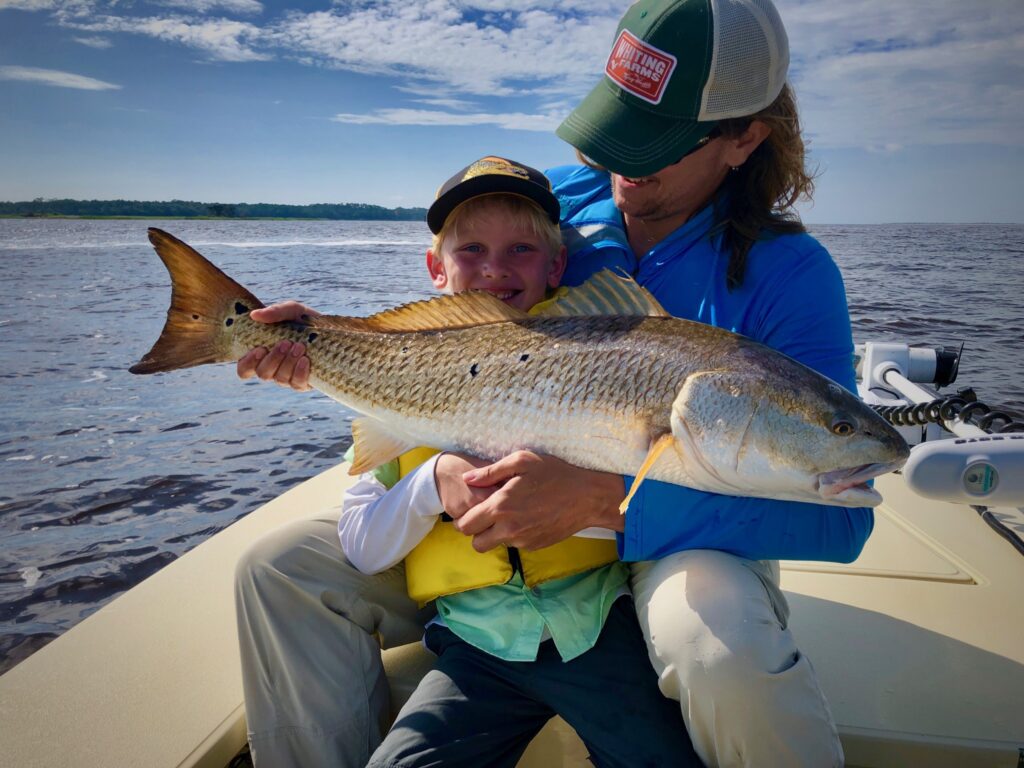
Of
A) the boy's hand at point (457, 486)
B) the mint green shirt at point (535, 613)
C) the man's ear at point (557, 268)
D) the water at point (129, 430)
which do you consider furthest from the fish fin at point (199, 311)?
the water at point (129, 430)

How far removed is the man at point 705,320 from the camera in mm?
1967

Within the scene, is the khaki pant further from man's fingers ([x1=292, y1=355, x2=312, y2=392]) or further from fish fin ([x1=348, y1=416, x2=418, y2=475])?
man's fingers ([x1=292, y1=355, x2=312, y2=392])

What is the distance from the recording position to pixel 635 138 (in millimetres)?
2674

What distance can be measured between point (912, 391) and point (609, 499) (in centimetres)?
410

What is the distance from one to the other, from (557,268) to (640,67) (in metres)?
0.85

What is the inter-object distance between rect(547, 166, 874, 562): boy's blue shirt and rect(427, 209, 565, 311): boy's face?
180mm

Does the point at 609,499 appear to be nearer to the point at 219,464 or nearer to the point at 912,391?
the point at 912,391

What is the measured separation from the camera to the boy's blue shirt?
2281 millimetres

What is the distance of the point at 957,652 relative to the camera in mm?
2865

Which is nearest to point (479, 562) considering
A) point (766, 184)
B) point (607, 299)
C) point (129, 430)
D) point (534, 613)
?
point (534, 613)

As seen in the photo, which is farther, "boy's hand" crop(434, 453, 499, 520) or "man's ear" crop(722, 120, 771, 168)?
"man's ear" crop(722, 120, 771, 168)

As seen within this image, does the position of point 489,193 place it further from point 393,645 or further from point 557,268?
point 393,645

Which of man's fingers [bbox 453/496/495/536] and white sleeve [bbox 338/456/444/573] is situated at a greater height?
man's fingers [bbox 453/496/495/536]

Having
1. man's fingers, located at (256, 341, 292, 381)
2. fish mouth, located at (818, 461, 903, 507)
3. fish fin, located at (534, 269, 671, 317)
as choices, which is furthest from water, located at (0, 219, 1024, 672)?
fish mouth, located at (818, 461, 903, 507)
